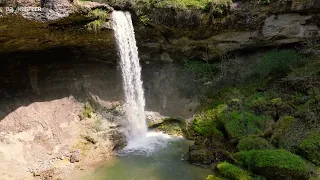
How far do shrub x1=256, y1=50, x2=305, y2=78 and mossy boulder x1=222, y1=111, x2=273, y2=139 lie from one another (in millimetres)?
3270

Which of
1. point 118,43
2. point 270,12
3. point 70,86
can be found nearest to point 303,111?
point 270,12

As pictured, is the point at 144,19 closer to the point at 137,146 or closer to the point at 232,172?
the point at 137,146

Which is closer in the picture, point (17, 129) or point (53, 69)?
point (17, 129)

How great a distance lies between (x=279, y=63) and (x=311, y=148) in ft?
21.3

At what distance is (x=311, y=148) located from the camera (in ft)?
34.1

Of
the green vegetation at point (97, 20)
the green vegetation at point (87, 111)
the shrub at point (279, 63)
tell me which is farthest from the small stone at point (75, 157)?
the shrub at point (279, 63)

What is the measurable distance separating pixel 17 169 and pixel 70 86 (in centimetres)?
478

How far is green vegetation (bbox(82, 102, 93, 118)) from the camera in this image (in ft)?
46.5

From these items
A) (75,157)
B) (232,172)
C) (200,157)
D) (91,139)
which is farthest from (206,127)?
(75,157)

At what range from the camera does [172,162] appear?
39.6 ft

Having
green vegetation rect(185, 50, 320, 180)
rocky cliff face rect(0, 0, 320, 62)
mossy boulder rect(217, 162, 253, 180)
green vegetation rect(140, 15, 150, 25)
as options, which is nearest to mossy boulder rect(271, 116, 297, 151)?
green vegetation rect(185, 50, 320, 180)

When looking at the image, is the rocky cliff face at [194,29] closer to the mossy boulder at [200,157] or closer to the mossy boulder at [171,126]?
the mossy boulder at [171,126]

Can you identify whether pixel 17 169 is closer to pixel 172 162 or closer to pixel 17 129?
pixel 17 129

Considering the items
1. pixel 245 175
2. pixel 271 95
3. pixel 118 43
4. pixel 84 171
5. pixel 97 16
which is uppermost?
pixel 97 16
